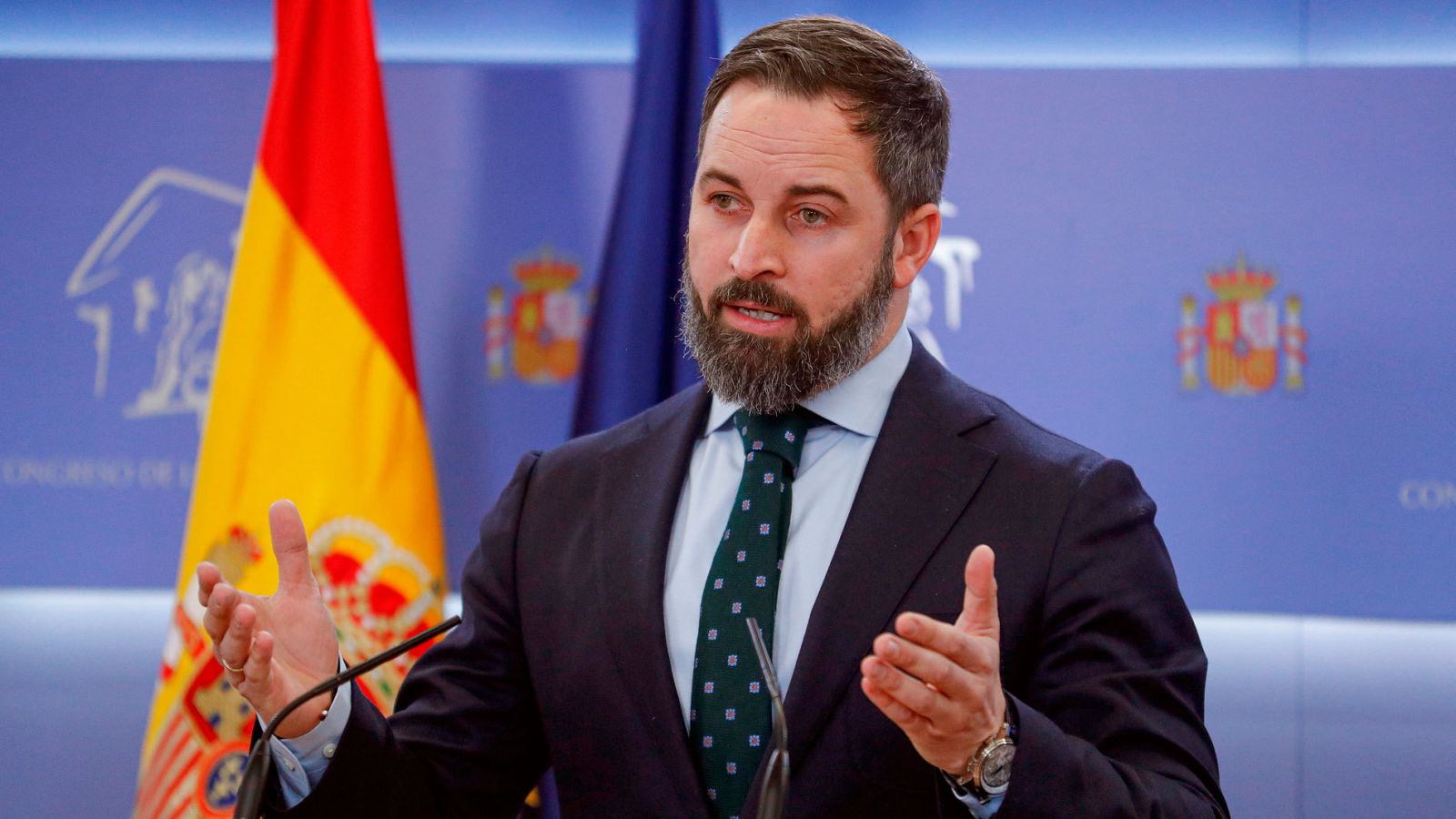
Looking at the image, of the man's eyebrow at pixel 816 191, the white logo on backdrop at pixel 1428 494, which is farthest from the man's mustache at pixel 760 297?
the white logo on backdrop at pixel 1428 494

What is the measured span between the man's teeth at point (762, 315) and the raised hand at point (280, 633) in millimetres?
623

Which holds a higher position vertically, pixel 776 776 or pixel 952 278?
pixel 952 278

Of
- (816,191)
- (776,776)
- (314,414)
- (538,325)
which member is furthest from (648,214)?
(776,776)

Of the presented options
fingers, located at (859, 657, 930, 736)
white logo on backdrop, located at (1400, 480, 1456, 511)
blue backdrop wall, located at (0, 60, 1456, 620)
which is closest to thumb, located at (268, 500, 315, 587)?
fingers, located at (859, 657, 930, 736)

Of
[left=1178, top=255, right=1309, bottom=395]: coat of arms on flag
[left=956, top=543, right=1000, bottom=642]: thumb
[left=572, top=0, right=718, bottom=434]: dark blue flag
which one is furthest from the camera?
[left=1178, top=255, right=1309, bottom=395]: coat of arms on flag

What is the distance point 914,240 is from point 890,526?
0.44 metres

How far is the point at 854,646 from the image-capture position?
63.0 inches

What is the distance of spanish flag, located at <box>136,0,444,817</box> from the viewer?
2713mm

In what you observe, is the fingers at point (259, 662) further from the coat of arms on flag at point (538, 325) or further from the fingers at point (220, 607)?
the coat of arms on flag at point (538, 325)

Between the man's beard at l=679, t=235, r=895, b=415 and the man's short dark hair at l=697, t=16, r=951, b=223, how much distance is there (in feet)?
0.33

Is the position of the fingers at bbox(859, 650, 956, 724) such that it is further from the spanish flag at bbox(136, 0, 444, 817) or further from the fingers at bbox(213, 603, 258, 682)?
the spanish flag at bbox(136, 0, 444, 817)

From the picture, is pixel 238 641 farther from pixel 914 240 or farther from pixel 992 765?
pixel 914 240

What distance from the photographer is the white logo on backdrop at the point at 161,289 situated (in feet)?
10.3

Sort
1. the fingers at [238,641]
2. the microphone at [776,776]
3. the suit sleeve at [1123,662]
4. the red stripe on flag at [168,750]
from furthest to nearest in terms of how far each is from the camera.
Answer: the red stripe on flag at [168,750] < the suit sleeve at [1123,662] < the fingers at [238,641] < the microphone at [776,776]
